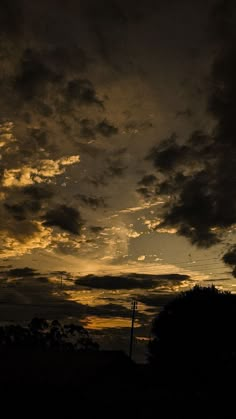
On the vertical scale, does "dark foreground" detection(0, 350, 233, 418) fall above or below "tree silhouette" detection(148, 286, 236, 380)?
below

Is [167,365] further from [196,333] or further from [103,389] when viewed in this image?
[103,389]

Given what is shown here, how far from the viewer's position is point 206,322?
5275 centimetres

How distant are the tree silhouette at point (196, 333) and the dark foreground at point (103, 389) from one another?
5.75 feet

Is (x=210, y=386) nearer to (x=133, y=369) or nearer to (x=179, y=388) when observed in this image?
(x=179, y=388)

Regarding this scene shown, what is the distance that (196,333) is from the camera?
5219 centimetres

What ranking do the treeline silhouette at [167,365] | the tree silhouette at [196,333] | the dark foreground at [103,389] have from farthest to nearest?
the tree silhouette at [196,333] < the treeline silhouette at [167,365] < the dark foreground at [103,389]

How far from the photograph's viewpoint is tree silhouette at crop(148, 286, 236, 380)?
51.2 metres

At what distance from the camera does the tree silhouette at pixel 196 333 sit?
51.2 meters

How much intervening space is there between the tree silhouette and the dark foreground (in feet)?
5.75

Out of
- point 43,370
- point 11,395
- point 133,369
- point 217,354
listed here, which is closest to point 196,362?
point 217,354

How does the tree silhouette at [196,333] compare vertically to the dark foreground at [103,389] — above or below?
above

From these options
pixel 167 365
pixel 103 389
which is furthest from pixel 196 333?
pixel 103 389

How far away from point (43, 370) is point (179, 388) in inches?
574

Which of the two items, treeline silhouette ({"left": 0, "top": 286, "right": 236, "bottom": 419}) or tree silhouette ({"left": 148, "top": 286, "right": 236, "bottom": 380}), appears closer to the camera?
treeline silhouette ({"left": 0, "top": 286, "right": 236, "bottom": 419})
